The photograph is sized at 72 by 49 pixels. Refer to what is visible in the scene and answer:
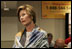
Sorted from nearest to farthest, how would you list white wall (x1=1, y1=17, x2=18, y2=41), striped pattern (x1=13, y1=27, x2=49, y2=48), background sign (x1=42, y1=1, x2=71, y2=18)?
1. striped pattern (x1=13, y1=27, x2=49, y2=48)
2. background sign (x1=42, y1=1, x2=71, y2=18)
3. white wall (x1=1, y1=17, x2=18, y2=41)

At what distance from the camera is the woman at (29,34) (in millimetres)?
993

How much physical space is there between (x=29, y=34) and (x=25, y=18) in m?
0.12

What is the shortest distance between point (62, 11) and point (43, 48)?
3.55m

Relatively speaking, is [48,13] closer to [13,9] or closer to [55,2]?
[55,2]

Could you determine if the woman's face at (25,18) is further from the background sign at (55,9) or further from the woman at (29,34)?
the background sign at (55,9)

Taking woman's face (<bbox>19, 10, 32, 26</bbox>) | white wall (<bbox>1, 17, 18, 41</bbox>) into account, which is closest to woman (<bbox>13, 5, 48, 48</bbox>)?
woman's face (<bbox>19, 10, 32, 26</bbox>)

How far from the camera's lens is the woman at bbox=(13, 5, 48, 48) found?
0.99 meters

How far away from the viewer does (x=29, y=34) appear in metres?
1.04

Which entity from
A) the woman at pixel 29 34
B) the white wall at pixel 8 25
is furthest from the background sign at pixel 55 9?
the woman at pixel 29 34

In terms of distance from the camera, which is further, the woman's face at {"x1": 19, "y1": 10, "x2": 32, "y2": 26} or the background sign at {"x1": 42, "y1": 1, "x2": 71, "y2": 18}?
the background sign at {"x1": 42, "y1": 1, "x2": 71, "y2": 18}

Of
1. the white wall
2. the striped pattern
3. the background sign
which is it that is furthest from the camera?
the white wall

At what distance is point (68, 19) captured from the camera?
433 cm

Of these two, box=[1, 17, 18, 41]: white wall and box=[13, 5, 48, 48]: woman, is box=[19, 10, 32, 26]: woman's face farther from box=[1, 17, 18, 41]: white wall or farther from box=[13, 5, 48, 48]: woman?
box=[1, 17, 18, 41]: white wall

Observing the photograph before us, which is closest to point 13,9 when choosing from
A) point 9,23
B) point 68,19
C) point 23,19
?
point 9,23
